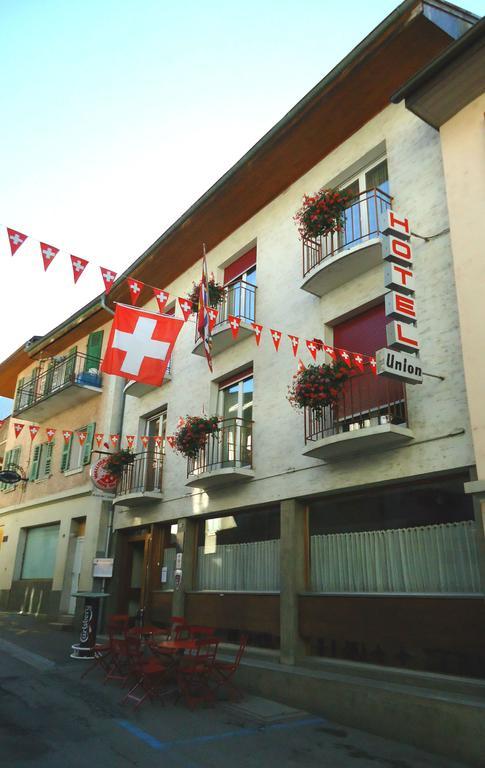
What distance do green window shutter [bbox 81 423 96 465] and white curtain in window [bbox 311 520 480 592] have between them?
9634 mm

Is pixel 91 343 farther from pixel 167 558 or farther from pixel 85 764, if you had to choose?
pixel 85 764

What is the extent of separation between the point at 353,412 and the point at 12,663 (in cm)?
802

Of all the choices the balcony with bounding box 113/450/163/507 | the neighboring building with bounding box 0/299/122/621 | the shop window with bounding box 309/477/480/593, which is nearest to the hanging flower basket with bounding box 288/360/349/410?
the shop window with bounding box 309/477/480/593

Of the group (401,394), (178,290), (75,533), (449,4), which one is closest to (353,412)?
(401,394)

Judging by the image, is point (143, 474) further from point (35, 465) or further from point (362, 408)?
point (35, 465)

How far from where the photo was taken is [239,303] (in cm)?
1226

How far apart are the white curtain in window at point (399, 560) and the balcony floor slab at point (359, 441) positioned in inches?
46.9

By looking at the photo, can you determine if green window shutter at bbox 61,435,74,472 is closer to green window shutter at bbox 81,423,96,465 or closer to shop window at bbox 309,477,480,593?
green window shutter at bbox 81,423,96,465

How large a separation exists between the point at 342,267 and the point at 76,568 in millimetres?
12062

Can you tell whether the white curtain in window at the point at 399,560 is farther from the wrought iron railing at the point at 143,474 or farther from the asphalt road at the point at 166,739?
the wrought iron railing at the point at 143,474

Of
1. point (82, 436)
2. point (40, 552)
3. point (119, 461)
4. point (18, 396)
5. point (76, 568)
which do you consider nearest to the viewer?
point (119, 461)

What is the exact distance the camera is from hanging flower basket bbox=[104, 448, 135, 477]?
1430cm

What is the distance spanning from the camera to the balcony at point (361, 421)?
784 centimetres

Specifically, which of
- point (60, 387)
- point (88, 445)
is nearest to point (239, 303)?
point (88, 445)
